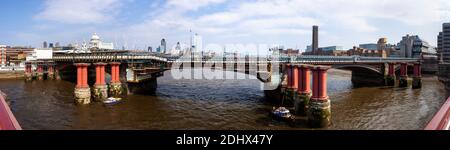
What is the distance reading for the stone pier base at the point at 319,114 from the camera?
85.7 ft

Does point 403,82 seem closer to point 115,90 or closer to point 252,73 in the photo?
point 252,73

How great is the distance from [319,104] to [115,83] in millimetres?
31508

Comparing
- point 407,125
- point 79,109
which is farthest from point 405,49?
point 79,109

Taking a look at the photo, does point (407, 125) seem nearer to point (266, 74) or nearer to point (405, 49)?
point (266, 74)

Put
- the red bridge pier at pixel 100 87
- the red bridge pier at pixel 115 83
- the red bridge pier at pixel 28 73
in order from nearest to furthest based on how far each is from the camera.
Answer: the red bridge pier at pixel 100 87 < the red bridge pier at pixel 115 83 < the red bridge pier at pixel 28 73

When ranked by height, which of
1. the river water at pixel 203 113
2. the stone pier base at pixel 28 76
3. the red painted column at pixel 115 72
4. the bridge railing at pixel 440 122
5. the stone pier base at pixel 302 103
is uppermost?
the red painted column at pixel 115 72

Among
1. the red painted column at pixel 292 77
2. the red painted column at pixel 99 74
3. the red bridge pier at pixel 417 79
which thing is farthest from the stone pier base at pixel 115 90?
the red bridge pier at pixel 417 79

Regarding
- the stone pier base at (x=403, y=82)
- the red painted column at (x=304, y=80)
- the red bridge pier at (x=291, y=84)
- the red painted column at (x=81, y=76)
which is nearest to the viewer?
the red painted column at (x=304, y=80)

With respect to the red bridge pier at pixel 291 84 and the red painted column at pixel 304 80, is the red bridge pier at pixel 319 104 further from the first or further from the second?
the red bridge pier at pixel 291 84

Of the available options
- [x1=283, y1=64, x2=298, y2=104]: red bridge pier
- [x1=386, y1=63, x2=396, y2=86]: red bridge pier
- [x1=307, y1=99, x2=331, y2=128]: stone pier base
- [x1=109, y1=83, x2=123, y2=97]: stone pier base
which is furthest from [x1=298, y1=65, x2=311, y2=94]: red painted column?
[x1=386, y1=63, x2=396, y2=86]: red bridge pier

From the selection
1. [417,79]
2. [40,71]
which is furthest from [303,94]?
[40,71]

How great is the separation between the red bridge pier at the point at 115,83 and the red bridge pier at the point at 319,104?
30101mm

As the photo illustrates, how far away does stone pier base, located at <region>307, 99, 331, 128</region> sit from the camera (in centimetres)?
2611

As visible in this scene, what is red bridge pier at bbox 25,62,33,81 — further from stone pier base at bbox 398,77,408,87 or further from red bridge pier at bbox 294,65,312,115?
stone pier base at bbox 398,77,408,87
